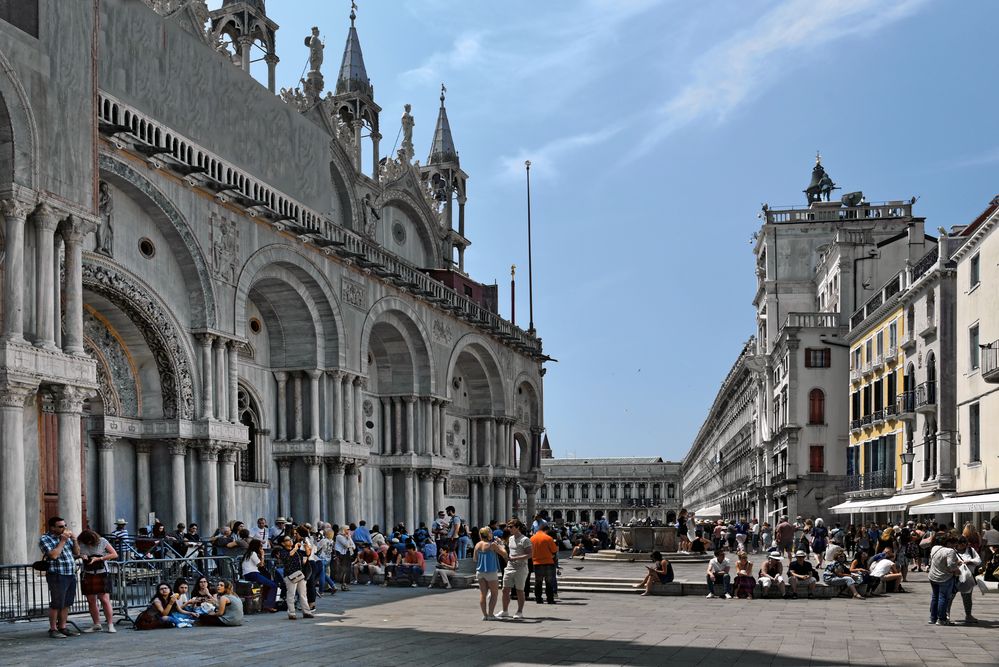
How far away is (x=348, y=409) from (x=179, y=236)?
10.2 metres

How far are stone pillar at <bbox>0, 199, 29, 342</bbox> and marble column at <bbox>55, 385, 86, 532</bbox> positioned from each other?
1.51 m

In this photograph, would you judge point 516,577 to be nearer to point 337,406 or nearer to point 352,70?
point 337,406

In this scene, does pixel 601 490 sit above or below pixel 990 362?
below

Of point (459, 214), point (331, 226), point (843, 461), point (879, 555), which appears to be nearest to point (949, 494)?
point (879, 555)

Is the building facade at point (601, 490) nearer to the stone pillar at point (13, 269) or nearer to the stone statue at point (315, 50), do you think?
the stone statue at point (315, 50)

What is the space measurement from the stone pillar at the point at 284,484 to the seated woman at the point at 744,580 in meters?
16.9

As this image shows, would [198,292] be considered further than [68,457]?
Yes

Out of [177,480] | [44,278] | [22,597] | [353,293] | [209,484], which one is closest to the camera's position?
[22,597]

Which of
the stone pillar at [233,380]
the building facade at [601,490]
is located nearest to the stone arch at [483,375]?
the stone pillar at [233,380]

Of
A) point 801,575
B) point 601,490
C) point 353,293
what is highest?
point 353,293

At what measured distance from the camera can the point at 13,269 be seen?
19.7 meters

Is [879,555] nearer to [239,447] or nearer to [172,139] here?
[239,447]

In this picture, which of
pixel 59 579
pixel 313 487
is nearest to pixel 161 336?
pixel 313 487

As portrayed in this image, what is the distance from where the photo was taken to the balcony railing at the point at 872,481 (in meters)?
44.5
